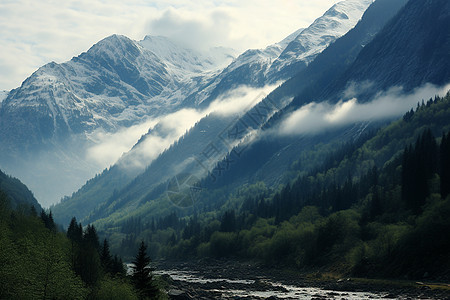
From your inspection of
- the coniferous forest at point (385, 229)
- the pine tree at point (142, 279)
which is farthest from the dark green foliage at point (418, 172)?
the pine tree at point (142, 279)

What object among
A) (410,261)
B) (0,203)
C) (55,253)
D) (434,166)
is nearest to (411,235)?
(410,261)

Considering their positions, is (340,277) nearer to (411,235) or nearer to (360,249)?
(360,249)

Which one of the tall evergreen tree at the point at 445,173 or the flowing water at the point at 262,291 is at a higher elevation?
the tall evergreen tree at the point at 445,173

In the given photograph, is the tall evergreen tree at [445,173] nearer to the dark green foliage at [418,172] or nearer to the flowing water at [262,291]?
the dark green foliage at [418,172]

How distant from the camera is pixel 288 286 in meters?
123

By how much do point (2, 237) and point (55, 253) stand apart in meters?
8.68

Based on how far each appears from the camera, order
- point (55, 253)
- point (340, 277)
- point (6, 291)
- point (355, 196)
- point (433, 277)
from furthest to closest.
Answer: point (355, 196), point (340, 277), point (433, 277), point (55, 253), point (6, 291)

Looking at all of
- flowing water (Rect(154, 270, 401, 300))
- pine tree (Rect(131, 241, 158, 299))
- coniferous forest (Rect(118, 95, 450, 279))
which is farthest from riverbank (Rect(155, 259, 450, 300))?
pine tree (Rect(131, 241, 158, 299))

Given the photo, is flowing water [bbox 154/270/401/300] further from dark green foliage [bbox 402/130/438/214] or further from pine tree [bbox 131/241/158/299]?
dark green foliage [bbox 402/130/438/214]

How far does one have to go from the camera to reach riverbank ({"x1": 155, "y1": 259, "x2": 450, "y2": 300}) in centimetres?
9331

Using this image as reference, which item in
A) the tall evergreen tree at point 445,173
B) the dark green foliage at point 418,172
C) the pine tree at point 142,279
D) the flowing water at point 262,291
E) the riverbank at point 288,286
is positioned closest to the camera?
the pine tree at point 142,279

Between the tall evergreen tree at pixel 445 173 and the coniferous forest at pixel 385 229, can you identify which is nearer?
the coniferous forest at pixel 385 229

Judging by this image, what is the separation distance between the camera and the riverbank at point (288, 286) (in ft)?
306

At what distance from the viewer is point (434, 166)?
144250 millimetres
